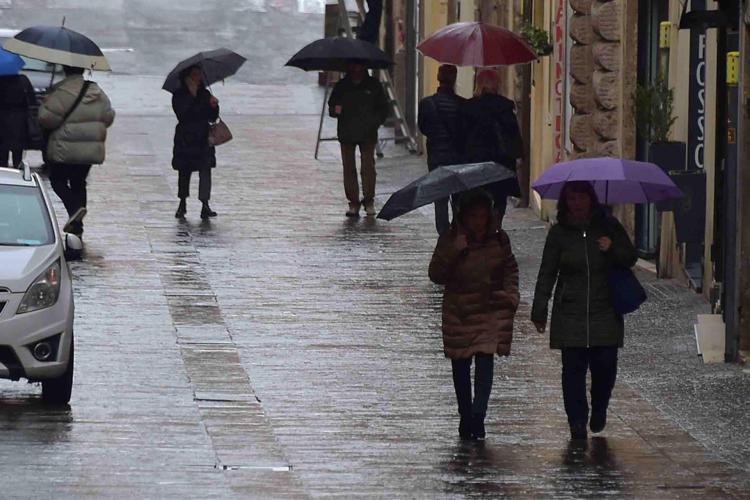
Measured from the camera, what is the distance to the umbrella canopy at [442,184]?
11555 millimetres

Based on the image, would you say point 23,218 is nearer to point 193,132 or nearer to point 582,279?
point 582,279

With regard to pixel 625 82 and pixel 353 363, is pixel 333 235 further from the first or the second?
pixel 353 363

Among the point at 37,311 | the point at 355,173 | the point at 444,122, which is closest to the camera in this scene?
the point at 37,311

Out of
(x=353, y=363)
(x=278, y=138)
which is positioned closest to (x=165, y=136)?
(x=278, y=138)

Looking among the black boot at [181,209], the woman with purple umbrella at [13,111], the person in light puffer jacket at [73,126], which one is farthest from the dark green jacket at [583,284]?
the woman with purple umbrella at [13,111]

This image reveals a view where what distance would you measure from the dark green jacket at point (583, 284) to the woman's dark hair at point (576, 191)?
50 millimetres

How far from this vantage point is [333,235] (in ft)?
68.4

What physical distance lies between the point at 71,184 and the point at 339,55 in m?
3.57

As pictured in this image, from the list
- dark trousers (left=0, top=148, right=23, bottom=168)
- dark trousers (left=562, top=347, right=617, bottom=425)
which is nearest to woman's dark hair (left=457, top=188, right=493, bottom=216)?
dark trousers (left=562, top=347, right=617, bottom=425)

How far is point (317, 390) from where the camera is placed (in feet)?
43.4

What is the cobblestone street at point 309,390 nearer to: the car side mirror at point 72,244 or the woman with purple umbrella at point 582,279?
the woman with purple umbrella at point 582,279

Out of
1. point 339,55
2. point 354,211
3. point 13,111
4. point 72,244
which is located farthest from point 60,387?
point 13,111

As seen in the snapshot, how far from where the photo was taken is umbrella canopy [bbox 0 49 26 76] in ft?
70.8

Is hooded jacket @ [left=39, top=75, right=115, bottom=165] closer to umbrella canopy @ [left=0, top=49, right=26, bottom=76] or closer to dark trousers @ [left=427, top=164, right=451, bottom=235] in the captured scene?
umbrella canopy @ [left=0, top=49, right=26, bottom=76]
